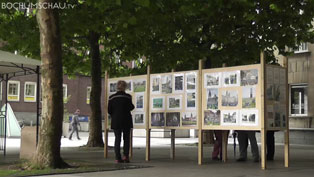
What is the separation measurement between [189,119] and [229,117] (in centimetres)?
124

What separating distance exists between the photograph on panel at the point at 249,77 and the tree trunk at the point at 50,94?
4.14 meters

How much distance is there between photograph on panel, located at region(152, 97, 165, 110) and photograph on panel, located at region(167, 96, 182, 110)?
222 millimetres

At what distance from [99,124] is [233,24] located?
6.55m

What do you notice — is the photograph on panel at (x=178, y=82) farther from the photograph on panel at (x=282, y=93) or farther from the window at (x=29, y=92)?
the window at (x=29, y=92)

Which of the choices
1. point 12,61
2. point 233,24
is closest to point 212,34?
point 233,24

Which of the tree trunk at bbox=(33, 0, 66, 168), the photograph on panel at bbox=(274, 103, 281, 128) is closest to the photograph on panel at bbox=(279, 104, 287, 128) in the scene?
the photograph on panel at bbox=(274, 103, 281, 128)

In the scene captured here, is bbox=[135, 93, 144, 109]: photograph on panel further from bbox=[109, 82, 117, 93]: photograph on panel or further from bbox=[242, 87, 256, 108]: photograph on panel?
bbox=[242, 87, 256, 108]: photograph on panel

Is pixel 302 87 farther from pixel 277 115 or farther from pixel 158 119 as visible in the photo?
pixel 277 115

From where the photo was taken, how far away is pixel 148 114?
14516 mm

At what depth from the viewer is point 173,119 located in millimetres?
13938

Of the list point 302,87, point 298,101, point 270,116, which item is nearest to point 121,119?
point 270,116

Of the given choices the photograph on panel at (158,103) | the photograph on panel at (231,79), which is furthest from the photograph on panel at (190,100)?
the photograph on panel at (231,79)

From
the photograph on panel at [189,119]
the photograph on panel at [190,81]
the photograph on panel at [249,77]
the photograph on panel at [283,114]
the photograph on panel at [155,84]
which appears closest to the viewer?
the photograph on panel at [249,77]

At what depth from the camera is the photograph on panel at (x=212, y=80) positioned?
13.0 m
